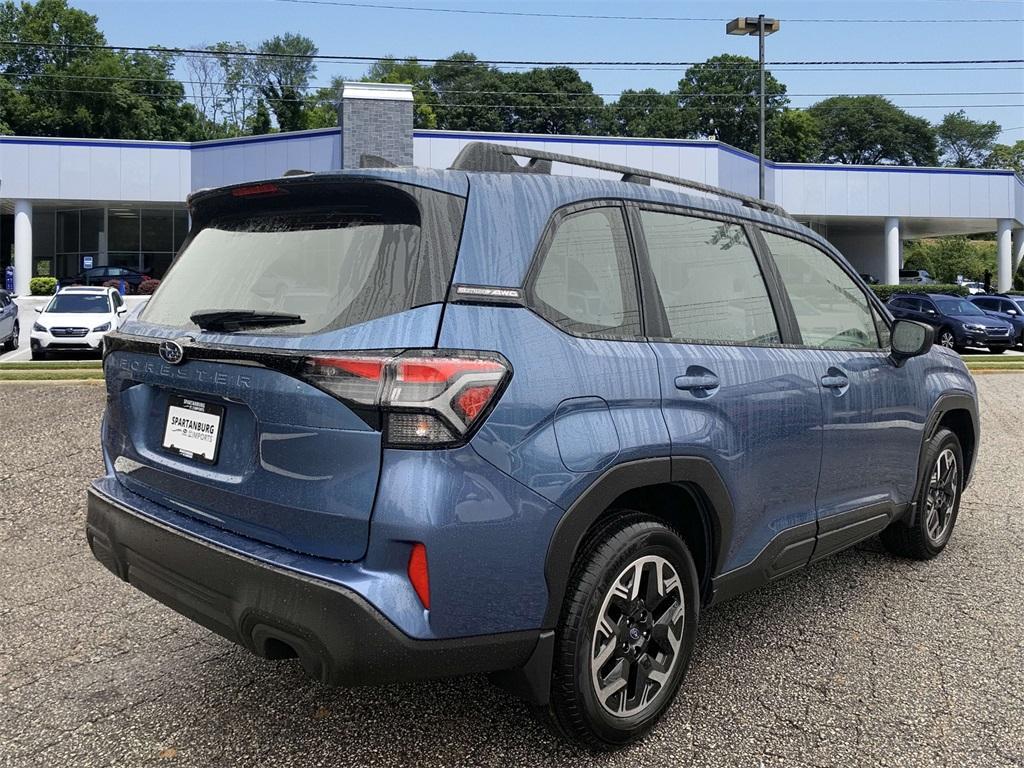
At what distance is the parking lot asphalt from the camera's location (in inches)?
110

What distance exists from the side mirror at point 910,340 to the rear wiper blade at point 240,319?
2948 mm

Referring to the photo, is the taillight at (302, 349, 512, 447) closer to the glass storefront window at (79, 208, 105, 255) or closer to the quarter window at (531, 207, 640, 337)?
the quarter window at (531, 207, 640, 337)

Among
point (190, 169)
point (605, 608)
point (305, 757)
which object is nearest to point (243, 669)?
point (305, 757)

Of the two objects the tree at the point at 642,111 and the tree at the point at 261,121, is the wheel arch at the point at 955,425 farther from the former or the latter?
the tree at the point at 642,111

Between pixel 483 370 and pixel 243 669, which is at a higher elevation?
pixel 483 370

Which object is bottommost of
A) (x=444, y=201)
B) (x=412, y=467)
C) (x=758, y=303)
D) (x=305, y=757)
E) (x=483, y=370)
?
(x=305, y=757)

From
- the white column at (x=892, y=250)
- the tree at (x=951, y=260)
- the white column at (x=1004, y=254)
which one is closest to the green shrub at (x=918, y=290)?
the white column at (x=892, y=250)

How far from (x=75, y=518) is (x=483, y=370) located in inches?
174

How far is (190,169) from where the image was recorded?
35.4 m

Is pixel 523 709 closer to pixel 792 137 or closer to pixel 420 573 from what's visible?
pixel 420 573

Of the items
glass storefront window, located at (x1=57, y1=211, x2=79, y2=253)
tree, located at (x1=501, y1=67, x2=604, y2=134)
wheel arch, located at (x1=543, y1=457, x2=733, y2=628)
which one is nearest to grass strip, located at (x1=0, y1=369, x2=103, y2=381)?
wheel arch, located at (x1=543, y1=457, x2=733, y2=628)

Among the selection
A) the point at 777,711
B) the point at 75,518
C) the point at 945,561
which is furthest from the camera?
the point at 75,518

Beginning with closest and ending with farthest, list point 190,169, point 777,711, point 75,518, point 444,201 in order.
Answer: point 444,201
point 777,711
point 75,518
point 190,169

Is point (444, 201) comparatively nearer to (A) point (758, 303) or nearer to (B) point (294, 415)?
(B) point (294, 415)
